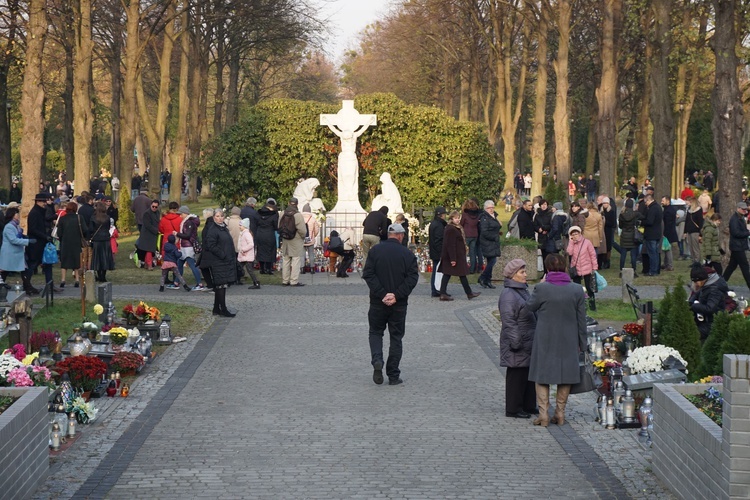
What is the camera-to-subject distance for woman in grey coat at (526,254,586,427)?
36.3ft

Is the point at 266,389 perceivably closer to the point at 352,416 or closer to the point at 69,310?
the point at 352,416

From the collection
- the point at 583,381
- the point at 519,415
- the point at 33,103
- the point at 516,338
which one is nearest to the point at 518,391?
the point at 519,415

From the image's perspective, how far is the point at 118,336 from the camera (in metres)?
14.6

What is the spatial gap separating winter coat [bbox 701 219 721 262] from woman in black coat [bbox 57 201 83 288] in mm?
11157

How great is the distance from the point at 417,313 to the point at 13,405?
11331 millimetres

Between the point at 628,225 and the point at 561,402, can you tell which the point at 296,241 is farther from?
the point at 561,402

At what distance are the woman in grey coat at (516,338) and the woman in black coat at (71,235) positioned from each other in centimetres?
1157

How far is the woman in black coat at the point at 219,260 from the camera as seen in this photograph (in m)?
18.5

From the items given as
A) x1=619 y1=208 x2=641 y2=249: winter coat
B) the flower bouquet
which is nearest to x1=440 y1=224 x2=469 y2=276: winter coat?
x1=619 y1=208 x2=641 y2=249: winter coat

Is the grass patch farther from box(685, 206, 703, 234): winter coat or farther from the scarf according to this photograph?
box(685, 206, 703, 234): winter coat

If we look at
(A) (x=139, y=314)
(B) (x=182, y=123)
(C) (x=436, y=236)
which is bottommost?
(A) (x=139, y=314)

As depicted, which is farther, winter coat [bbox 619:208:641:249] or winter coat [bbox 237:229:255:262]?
winter coat [bbox 619:208:641:249]

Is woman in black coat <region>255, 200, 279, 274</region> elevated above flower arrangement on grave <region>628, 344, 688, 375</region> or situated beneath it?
elevated above

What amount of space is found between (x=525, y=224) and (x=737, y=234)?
5191 millimetres
